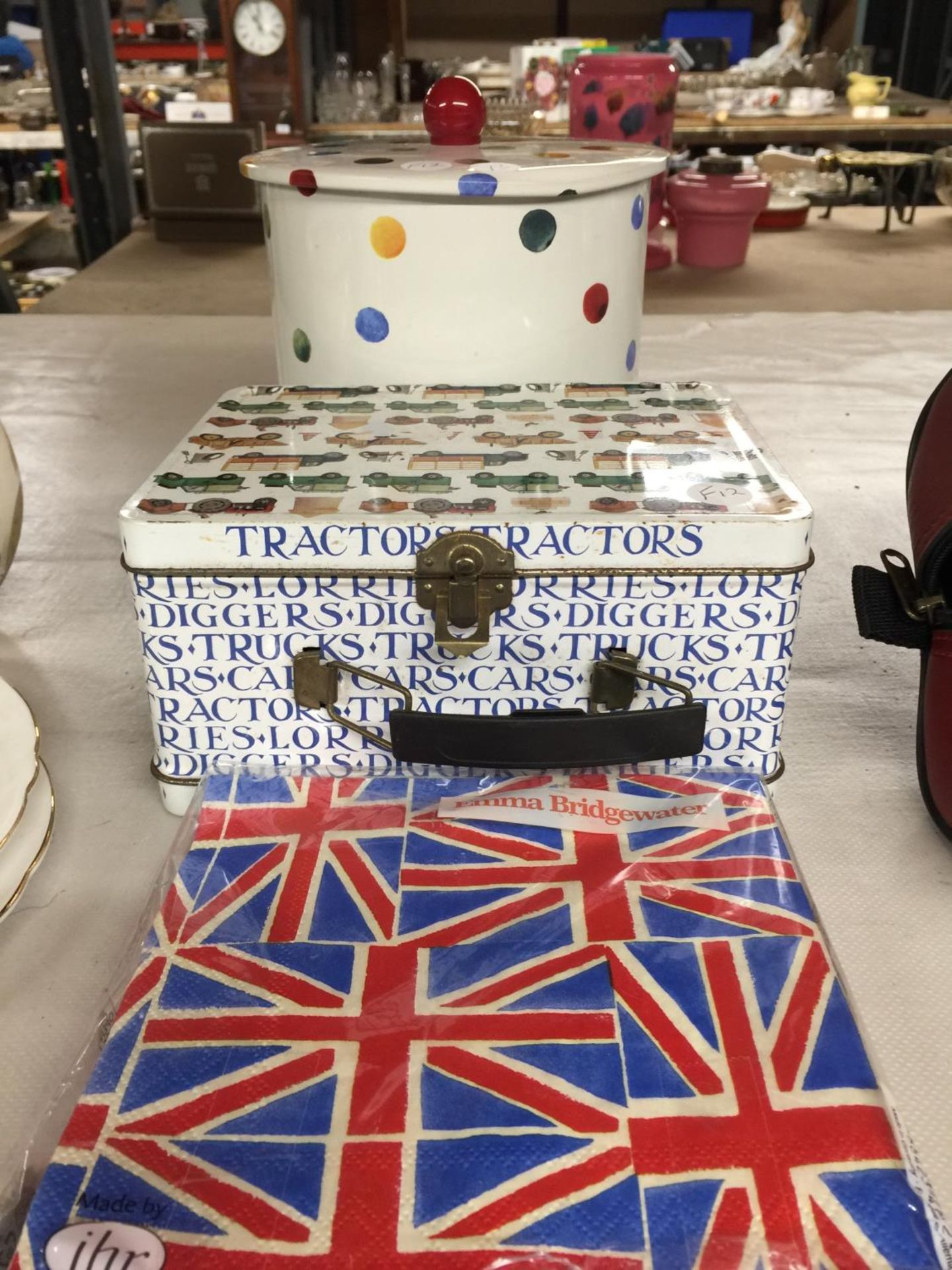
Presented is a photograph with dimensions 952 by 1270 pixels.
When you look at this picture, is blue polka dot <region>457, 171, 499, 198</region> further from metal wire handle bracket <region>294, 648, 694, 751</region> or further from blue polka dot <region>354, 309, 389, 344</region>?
metal wire handle bracket <region>294, 648, 694, 751</region>

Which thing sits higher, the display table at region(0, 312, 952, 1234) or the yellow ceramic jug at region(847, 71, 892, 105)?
the yellow ceramic jug at region(847, 71, 892, 105)

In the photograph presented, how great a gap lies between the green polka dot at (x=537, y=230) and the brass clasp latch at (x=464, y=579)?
246 millimetres

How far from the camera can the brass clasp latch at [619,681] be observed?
0.42 m

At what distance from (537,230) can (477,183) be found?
43 millimetres

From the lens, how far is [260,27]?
6.03ft

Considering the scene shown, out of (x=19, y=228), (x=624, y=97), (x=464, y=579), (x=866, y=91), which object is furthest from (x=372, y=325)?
(x=866, y=91)

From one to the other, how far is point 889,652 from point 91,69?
1392 mm

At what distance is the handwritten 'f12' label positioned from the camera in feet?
1.38

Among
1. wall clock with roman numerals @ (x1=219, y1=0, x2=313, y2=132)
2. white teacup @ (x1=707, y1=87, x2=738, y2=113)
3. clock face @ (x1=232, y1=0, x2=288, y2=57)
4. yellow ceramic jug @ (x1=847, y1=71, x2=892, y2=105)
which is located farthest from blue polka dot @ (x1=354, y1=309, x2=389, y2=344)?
yellow ceramic jug @ (x1=847, y1=71, x2=892, y2=105)

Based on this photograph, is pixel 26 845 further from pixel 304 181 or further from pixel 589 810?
pixel 304 181

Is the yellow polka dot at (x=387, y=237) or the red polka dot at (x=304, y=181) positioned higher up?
the red polka dot at (x=304, y=181)

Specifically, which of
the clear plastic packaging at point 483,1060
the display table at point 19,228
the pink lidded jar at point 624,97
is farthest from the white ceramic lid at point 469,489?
the display table at point 19,228

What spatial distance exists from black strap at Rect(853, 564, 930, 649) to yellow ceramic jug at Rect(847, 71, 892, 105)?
2.58m

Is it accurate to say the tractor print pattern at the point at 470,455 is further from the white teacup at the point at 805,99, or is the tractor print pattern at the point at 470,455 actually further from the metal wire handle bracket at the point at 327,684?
the white teacup at the point at 805,99
